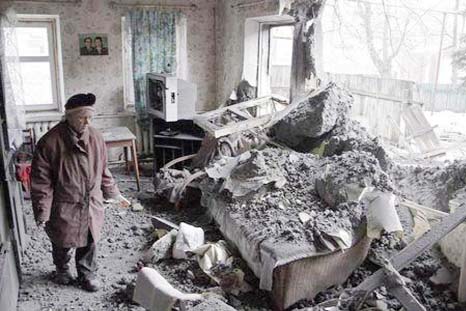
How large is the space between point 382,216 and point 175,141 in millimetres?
3340

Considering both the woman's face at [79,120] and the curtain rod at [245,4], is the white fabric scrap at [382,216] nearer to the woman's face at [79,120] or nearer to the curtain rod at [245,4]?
the woman's face at [79,120]

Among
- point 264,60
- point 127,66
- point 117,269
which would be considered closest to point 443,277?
point 117,269

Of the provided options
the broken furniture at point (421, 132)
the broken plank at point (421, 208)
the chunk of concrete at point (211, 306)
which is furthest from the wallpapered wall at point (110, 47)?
the chunk of concrete at point (211, 306)

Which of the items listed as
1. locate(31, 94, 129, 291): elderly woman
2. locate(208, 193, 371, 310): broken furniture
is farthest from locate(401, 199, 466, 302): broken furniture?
locate(31, 94, 129, 291): elderly woman

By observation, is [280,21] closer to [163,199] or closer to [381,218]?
[163,199]

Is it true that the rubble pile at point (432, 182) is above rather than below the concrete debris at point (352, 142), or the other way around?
below

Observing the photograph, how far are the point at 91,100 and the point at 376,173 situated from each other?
217cm

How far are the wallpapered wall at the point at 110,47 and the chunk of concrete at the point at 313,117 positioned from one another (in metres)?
2.53

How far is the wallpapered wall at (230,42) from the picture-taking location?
5819 millimetres

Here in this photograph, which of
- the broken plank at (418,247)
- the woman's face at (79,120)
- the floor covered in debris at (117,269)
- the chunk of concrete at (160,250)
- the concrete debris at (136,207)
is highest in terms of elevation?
the woman's face at (79,120)

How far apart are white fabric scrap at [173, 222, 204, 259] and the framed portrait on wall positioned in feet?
11.5

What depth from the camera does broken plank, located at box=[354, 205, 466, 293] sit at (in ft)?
8.55

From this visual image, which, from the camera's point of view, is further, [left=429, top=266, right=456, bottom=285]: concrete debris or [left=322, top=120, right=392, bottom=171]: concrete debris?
[left=322, top=120, right=392, bottom=171]: concrete debris

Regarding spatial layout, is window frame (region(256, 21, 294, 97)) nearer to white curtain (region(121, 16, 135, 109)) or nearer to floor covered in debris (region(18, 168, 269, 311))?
white curtain (region(121, 16, 135, 109))
